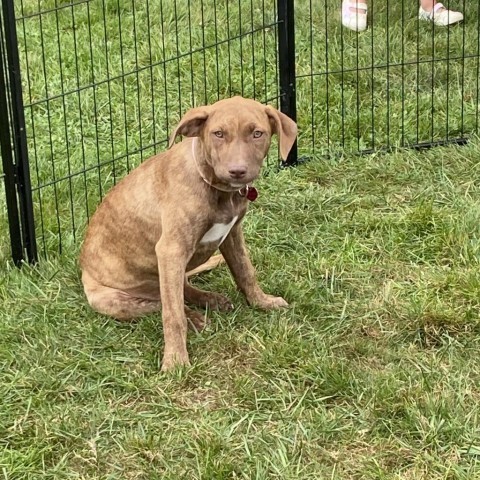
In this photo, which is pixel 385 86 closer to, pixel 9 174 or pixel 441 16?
pixel 441 16

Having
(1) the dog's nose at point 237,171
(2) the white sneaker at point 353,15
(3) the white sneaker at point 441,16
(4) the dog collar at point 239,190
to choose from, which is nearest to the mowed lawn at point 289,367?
(4) the dog collar at point 239,190

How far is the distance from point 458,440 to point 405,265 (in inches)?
60.7

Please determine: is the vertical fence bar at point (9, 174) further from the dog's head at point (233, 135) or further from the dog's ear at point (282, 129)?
the dog's ear at point (282, 129)

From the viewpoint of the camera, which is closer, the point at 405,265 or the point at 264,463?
the point at 264,463

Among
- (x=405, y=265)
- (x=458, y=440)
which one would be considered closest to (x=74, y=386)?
(x=458, y=440)

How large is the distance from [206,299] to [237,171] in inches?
35.2

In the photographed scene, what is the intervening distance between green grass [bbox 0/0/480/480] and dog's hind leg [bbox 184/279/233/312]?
0.30 ft

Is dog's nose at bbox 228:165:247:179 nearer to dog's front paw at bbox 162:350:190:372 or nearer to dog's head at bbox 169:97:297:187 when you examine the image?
dog's head at bbox 169:97:297:187

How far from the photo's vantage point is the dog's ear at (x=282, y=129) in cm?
434

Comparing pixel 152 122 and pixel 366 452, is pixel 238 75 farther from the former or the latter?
pixel 366 452

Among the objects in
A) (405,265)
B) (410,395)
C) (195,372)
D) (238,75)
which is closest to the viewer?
(410,395)

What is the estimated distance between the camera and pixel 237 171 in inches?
161

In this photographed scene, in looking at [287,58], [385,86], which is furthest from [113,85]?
[385,86]

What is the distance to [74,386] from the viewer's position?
416cm
